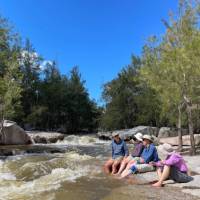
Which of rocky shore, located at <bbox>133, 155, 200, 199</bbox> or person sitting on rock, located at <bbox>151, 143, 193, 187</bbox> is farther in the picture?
person sitting on rock, located at <bbox>151, 143, 193, 187</bbox>

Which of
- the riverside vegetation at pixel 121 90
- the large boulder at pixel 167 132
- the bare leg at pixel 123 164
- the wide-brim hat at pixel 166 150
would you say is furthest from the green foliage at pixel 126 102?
the bare leg at pixel 123 164

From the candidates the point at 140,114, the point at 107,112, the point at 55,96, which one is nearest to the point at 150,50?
the point at 140,114

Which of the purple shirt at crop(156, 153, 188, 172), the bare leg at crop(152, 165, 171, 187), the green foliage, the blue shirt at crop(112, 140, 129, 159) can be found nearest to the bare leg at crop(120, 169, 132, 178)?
the blue shirt at crop(112, 140, 129, 159)

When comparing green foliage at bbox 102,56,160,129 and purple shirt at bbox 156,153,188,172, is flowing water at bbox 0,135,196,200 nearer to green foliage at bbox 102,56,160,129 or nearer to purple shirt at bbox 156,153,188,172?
purple shirt at bbox 156,153,188,172

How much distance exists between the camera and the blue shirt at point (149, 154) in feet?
41.9

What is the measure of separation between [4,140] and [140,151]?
2481 cm

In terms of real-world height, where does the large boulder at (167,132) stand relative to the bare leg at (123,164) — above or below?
above

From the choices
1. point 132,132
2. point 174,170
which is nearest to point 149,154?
point 174,170

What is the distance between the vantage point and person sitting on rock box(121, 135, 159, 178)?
12.7 m

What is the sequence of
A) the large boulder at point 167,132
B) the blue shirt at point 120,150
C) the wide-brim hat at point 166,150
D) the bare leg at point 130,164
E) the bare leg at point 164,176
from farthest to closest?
the large boulder at point 167,132 < the blue shirt at point 120,150 < the bare leg at point 130,164 < the wide-brim hat at point 166,150 < the bare leg at point 164,176

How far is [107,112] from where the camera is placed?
5794 cm

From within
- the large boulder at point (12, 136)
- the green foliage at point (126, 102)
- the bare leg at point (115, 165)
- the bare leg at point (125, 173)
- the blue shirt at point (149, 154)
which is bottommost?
the bare leg at point (125, 173)

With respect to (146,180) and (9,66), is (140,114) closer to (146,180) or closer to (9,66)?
(9,66)

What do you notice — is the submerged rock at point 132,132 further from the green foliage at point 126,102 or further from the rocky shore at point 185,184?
the rocky shore at point 185,184
